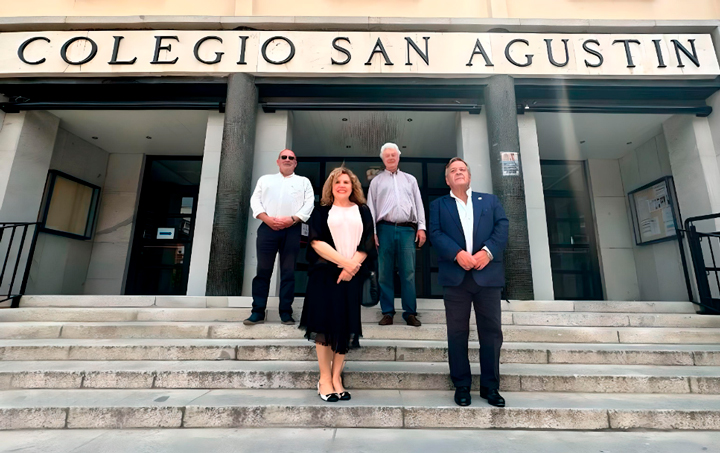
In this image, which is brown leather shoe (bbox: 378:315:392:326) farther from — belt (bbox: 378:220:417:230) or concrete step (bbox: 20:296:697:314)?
belt (bbox: 378:220:417:230)

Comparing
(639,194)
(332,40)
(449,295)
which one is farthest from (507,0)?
(449,295)

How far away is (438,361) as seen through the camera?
9.59 feet

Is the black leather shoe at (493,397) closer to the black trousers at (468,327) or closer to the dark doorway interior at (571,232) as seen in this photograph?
the black trousers at (468,327)

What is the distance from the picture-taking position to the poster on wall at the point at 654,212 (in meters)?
6.18

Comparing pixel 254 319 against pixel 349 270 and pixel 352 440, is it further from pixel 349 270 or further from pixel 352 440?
pixel 352 440

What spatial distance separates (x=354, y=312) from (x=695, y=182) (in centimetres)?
625

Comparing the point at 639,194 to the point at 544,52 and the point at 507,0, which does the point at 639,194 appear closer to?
the point at 544,52

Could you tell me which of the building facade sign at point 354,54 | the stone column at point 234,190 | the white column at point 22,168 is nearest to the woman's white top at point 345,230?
the stone column at point 234,190

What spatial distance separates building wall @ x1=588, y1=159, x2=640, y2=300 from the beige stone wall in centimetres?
290

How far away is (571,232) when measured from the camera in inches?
305

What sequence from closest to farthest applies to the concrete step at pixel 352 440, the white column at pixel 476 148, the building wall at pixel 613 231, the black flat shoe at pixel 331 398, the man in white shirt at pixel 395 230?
1. the concrete step at pixel 352 440
2. the black flat shoe at pixel 331 398
3. the man in white shirt at pixel 395 230
4. the white column at pixel 476 148
5. the building wall at pixel 613 231

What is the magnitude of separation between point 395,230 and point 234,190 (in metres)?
2.58

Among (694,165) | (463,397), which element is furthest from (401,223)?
(694,165)

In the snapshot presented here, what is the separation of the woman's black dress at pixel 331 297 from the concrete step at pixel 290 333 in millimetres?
986
